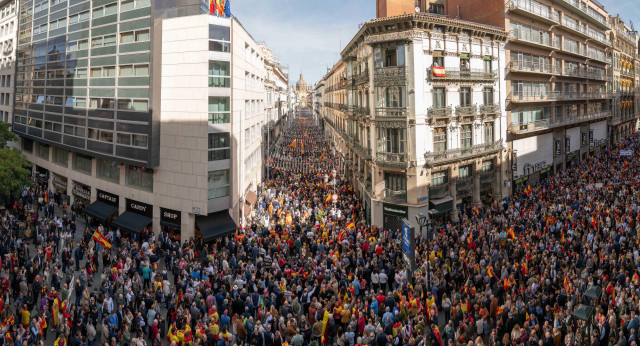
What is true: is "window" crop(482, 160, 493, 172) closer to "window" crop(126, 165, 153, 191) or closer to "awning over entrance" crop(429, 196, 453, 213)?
"awning over entrance" crop(429, 196, 453, 213)

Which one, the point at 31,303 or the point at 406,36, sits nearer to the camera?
the point at 31,303

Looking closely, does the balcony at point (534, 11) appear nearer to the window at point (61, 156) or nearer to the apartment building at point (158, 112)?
the apartment building at point (158, 112)

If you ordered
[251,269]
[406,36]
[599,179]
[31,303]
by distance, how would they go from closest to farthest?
[31,303], [251,269], [406,36], [599,179]

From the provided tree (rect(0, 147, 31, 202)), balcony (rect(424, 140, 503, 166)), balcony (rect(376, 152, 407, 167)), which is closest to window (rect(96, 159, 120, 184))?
tree (rect(0, 147, 31, 202))

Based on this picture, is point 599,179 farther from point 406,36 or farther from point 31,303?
point 31,303

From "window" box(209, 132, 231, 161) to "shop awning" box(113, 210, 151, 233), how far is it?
6860mm

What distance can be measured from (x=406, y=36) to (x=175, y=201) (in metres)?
20.3

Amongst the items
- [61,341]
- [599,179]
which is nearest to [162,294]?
[61,341]

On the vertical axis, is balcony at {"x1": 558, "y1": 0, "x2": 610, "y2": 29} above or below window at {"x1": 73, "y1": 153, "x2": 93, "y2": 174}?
above

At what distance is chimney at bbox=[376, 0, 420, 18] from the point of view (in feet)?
122

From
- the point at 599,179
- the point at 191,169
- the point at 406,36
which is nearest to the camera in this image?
the point at 191,169

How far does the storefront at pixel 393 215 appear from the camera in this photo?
102ft

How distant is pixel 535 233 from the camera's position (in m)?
24.4

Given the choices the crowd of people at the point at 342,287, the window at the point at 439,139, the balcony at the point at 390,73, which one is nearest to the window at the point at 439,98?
the window at the point at 439,139
